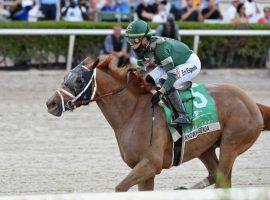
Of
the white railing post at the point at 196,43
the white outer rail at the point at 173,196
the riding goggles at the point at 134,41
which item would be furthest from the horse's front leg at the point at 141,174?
the white railing post at the point at 196,43

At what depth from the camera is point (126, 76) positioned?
8.40m

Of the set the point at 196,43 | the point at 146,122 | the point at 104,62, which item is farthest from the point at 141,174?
the point at 196,43

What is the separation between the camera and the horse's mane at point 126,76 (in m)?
8.35

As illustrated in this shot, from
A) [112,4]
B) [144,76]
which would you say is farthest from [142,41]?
[112,4]

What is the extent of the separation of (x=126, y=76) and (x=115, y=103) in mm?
301

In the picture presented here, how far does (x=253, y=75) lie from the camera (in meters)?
18.4

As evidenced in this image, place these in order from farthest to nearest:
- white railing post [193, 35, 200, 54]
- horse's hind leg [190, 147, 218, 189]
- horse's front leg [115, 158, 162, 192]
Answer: white railing post [193, 35, 200, 54]
horse's hind leg [190, 147, 218, 189]
horse's front leg [115, 158, 162, 192]

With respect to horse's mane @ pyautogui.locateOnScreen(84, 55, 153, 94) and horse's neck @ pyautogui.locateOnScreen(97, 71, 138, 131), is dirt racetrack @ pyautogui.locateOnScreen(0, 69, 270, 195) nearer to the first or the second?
horse's neck @ pyautogui.locateOnScreen(97, 71, 138, 131)

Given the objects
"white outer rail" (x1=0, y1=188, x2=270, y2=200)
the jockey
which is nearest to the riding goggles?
the jockey

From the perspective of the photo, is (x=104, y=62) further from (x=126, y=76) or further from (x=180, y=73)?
(x=180, y=73)

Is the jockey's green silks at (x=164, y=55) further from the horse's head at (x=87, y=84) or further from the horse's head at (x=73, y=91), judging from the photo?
the horse's head at (x=73, y=91)

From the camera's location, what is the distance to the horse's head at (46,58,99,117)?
8055 mm

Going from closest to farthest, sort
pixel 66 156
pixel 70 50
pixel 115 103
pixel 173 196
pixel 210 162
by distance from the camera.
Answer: pixel 173 196, pixel 115 103, pixel 210 162, pixel 66 156, pixel 70 50

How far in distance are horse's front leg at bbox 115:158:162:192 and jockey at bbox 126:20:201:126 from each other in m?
0.47
